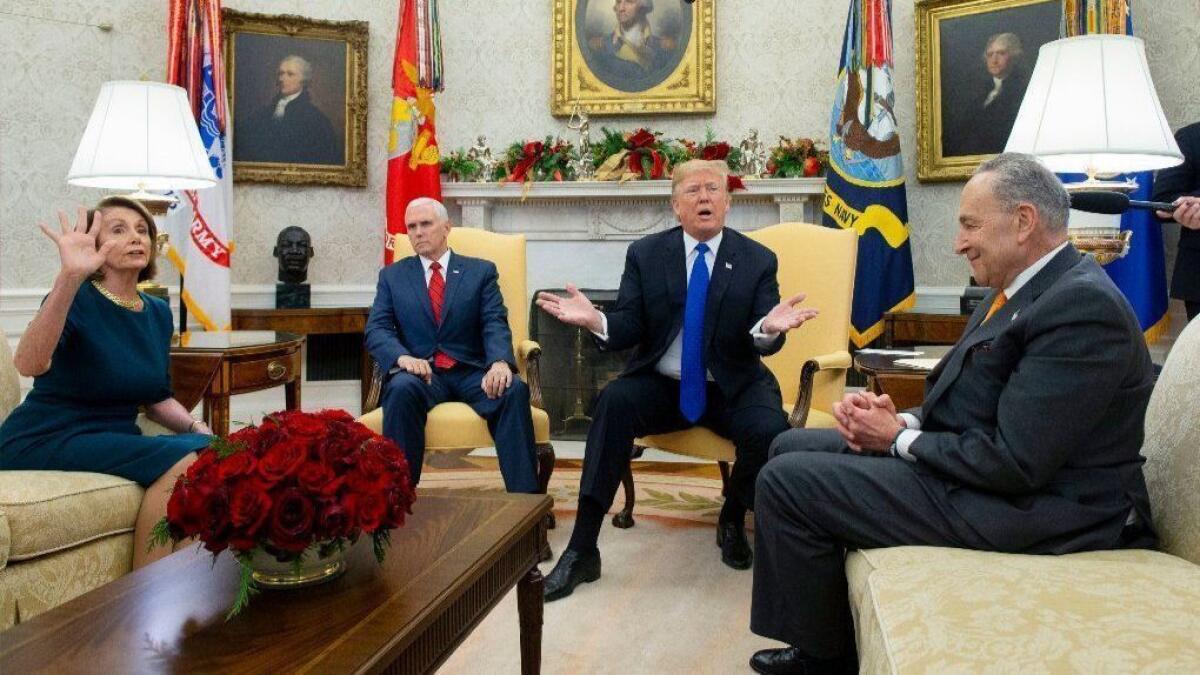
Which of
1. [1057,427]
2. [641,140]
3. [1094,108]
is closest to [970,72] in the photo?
[641,140]

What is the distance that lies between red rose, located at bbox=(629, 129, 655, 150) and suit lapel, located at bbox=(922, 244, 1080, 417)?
3781 millimetres

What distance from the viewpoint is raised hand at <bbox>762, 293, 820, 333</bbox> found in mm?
3008

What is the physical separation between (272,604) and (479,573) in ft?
1.27

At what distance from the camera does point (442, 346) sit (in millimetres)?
3744

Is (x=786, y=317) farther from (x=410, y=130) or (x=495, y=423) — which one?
(x=410, y=130)

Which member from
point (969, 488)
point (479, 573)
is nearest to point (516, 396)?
point (479, 573)

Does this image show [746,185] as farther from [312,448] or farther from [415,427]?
[312,448]

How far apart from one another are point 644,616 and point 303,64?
4752 mm

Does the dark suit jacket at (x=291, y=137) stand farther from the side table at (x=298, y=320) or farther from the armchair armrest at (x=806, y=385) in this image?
the armchair armrest at (x=806, y=385)

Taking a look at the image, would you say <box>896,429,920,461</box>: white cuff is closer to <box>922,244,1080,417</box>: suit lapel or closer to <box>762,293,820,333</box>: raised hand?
<box>922,244,1080,417</box>: suit lapel

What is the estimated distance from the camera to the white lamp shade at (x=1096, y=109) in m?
2.97

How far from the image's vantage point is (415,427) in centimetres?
333

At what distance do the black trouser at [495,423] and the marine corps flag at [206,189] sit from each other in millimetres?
2446

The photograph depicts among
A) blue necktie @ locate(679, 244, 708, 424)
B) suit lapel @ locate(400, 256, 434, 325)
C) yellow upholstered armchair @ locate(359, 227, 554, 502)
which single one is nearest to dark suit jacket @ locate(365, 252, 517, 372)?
suit lapel @ locate(400, 256, 434, 325)
